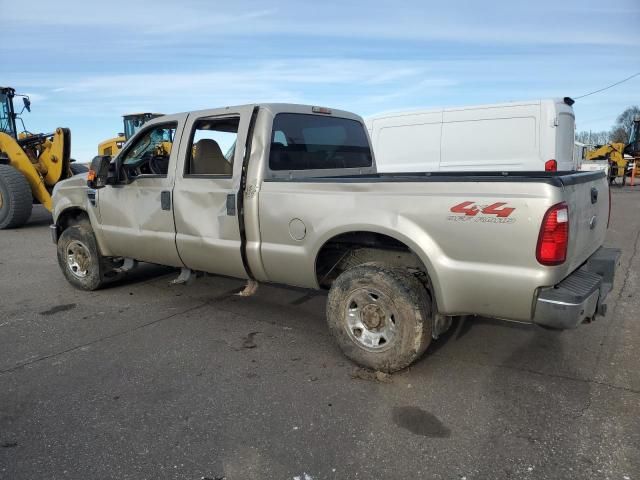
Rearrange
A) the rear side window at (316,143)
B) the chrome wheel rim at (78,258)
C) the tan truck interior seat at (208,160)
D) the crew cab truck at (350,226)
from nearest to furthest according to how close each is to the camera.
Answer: the crew cab truck at (350,226) < the rear side window at (316,143) < the tan truck interior seat at (208,160) < the chrome wheel rim at (78,258)

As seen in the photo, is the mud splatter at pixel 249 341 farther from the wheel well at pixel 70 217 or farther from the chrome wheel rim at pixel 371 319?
the wheel well at pixel 70 217

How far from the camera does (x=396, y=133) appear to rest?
30.5 feet

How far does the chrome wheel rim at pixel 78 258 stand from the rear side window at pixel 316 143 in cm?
277

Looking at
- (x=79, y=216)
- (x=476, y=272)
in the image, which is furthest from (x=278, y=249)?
(x=79, y=216)

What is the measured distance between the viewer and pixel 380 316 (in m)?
3.45

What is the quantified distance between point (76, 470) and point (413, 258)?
2410mm

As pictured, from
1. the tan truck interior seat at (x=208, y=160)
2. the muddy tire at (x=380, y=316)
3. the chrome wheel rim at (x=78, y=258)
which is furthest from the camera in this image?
the chrome wheel rim at (x=78, y=258)

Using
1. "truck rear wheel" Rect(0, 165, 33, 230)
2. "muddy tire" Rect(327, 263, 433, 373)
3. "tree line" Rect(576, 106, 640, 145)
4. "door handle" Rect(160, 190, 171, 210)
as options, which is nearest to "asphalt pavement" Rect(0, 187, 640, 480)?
"muddy tire" Rect(327, 263, 433, 373)

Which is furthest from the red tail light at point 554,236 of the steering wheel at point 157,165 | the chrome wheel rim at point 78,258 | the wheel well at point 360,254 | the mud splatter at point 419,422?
the chrome wheel rim at point 78,258

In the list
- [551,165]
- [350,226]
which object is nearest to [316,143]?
[350,226]

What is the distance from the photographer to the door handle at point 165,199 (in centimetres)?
457

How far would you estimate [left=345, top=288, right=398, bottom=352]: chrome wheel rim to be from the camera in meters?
3.38

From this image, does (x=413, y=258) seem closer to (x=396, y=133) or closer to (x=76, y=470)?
(x=76, y=470)

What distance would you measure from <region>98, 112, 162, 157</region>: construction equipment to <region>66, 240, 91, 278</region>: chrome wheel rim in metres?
10.6
